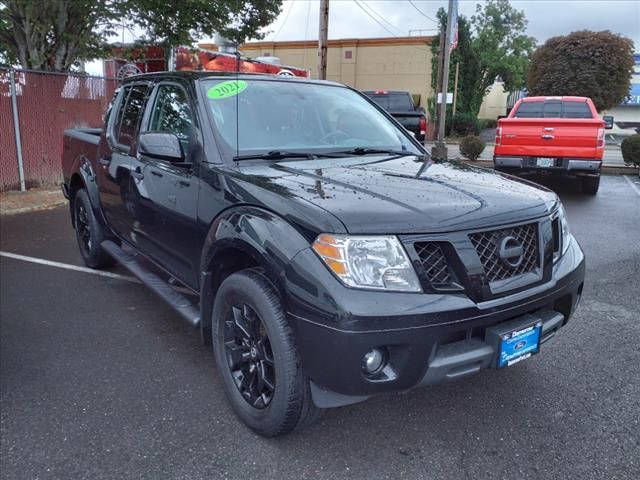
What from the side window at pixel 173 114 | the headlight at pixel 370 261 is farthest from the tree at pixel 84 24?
the headlight at pixel 370 261

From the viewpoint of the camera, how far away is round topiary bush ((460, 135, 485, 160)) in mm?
14961

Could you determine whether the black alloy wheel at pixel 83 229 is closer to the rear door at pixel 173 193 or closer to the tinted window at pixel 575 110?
the rear door at pixel 173 193

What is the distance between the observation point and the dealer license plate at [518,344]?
7.71 ft

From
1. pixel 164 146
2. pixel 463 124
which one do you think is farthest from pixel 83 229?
pixel 463 124

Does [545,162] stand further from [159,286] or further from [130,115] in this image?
[159,286]

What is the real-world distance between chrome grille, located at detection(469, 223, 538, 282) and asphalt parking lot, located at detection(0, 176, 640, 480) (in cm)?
86

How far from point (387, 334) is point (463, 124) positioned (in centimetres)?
3036

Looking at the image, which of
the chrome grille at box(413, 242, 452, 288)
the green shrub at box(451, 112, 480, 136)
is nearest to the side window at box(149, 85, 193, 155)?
the chrome grille at box(413, 242, 452, 288)

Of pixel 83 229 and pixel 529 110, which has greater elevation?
pixel 529 110

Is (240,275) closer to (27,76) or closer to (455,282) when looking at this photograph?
(455,282)

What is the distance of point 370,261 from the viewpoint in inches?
85.3

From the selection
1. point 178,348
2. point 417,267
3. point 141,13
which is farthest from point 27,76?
point 417,267

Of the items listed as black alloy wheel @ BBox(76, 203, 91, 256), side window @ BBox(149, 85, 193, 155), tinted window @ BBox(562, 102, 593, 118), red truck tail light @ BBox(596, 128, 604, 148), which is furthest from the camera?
tinted window @ BBox(562, 102, 593, 118)

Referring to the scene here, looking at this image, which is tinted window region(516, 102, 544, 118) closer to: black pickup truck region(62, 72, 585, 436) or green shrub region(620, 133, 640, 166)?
green shrub region(620, 133, 640, 166)
